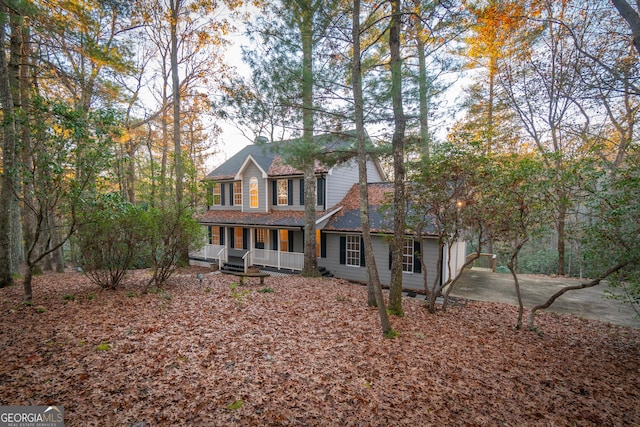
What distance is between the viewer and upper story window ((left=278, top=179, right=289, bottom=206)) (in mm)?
14594

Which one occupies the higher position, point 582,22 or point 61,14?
point 582,22

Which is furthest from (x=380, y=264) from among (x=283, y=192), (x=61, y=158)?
(x=61, y=158)

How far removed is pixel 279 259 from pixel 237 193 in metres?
5.66

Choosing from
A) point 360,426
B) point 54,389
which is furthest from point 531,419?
point 54,389

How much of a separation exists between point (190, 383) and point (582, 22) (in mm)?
15993

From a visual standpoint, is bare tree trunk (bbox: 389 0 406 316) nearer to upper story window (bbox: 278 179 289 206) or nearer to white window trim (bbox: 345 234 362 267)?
white window trim (bbox: 345 234 362 267)

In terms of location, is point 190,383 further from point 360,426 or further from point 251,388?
point 360,426

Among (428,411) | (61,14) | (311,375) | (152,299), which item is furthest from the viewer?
(61,14)

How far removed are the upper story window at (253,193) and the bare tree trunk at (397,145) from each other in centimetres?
1056

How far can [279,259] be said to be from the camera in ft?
43.2

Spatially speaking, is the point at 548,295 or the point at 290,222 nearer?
the point at 548,295

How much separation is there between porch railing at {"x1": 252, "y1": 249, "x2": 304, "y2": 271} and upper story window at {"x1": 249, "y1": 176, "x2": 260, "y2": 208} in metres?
2.88

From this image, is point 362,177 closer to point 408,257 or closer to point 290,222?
point 408,257

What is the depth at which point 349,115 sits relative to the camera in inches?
273
